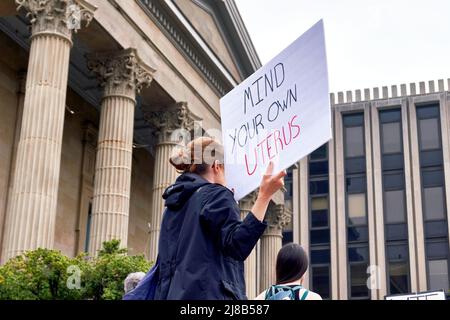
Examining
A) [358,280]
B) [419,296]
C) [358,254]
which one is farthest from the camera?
[358,280]

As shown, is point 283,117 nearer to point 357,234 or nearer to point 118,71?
point 118,71

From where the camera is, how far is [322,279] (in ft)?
195

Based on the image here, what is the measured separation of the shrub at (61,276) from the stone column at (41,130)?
0.95 metres

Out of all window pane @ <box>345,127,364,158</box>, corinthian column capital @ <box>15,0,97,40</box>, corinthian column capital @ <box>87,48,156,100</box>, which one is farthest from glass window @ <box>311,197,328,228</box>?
corinthian column capital @ <box>15,0,97,40</box>

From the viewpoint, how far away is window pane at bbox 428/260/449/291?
5591cm

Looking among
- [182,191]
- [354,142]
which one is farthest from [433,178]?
[182,191]

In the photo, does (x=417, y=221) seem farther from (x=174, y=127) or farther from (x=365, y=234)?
(x=174, y=127)

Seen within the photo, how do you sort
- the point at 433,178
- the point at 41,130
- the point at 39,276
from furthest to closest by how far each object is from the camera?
the point at 433,178
the point at 41,130
the point at 39,276

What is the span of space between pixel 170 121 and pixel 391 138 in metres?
34.6

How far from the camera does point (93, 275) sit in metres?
17.4

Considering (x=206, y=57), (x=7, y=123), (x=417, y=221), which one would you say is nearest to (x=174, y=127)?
(x=206, y=57)

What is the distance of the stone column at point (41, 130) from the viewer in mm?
18656

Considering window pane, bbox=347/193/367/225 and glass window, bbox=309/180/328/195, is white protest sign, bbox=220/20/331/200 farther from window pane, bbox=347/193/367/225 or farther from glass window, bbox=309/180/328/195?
glass window, bbox=309/180/328/195
